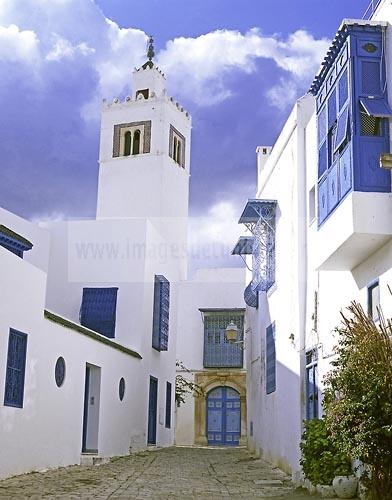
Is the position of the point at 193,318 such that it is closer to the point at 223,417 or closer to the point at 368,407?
the point at 223,417

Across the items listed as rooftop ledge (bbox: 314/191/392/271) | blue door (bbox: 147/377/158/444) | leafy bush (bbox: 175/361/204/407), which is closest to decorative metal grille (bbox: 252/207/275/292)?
blue door (bbox: 147/377/158/444)

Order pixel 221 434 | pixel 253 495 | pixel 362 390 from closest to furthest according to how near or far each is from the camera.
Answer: pixel 362 390 → pixel 253 495 → pixel 221 434

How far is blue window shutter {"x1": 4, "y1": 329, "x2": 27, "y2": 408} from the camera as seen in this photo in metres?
10.6

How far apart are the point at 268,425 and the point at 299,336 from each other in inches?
166

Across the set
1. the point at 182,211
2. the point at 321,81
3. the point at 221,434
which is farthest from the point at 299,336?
the point at 182,211

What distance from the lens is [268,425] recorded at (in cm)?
1587

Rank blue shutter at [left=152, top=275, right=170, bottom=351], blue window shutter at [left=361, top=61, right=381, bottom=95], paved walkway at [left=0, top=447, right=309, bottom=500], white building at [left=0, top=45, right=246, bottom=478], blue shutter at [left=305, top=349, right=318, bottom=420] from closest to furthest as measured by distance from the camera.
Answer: blue window shutter at [left=361, top=61, right=381, bottom=95] → paved walkway at [left=0, top=447, right=309, bottom=500] → white building at [left=0, top=45, right=246, bottom=478] → blue shutter at [left=305, top=349, right=318, bottom=420] → blue shutter at [left=152, top=275, right=170, bottom=351]

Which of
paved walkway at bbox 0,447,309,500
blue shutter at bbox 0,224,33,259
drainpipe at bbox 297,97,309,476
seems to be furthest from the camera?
drainpipe at bbox 297,97,309,476

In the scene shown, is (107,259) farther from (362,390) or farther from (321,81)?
(362,390)

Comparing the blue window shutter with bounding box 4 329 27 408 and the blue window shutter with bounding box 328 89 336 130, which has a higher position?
the blue window shutter with bounding box 328 89 336 130

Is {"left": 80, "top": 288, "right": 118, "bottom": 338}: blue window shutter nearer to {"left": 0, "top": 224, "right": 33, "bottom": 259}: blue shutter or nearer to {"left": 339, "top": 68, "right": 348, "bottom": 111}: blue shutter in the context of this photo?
{"left": 0, "top": 224, "right": 33, "bottom": 259}: blue shutter

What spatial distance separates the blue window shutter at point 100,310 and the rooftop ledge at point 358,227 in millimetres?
9700

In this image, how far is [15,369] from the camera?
10820mm

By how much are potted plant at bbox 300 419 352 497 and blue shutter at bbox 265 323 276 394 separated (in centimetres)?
559
